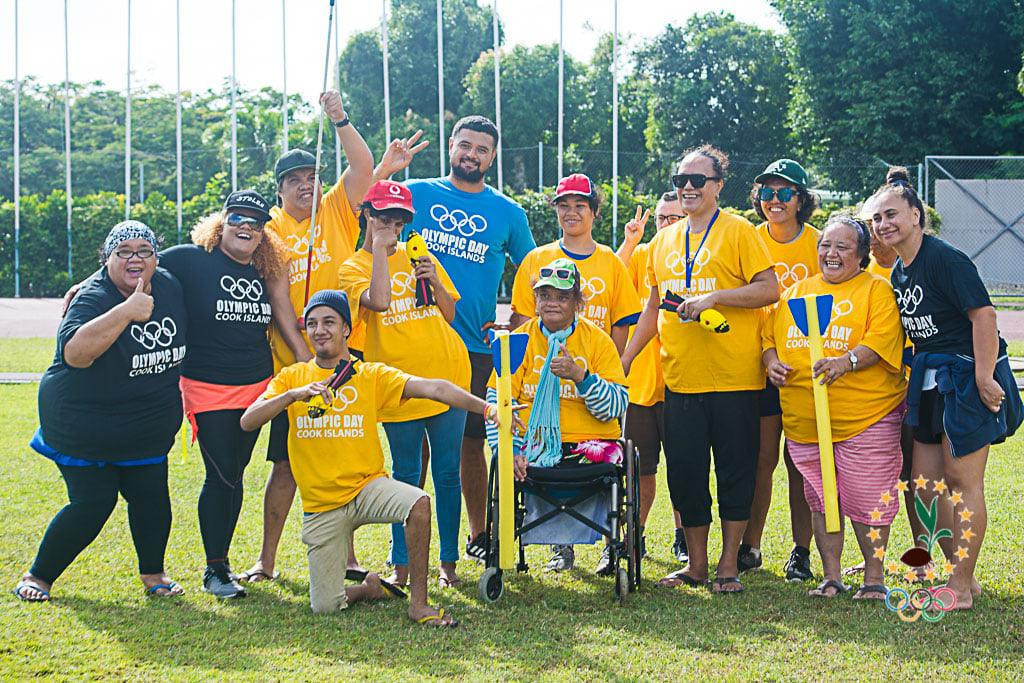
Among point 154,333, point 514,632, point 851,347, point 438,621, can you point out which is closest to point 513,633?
point 514,632

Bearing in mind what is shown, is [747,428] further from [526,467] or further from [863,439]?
[526,467]

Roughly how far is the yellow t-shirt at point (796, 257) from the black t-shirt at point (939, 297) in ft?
2.35

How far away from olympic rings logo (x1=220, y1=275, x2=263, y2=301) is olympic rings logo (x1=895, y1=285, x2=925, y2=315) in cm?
320

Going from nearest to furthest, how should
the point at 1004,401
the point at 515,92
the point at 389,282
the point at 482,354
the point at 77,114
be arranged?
the point at 1004,401, the point at 389,282, the point at 482,354, the point at 515,92, the point at 77,114

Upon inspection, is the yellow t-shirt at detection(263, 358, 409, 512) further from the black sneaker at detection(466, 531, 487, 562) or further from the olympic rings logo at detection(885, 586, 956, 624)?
the olympic rings logo at detection(885, 586, 956, 624)

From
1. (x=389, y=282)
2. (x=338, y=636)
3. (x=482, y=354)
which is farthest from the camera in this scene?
(x=482, y=354)

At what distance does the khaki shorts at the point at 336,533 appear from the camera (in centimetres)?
543

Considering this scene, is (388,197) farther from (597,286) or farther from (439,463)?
(439,463)

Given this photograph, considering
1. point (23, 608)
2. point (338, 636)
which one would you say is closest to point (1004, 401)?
point (338, 636)

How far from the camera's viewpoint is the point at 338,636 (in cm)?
507

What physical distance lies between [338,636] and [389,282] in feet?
5.86

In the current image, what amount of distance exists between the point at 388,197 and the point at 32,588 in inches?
102

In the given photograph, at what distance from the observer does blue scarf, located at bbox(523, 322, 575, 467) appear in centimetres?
573

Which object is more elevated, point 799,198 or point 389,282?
point 799,198
